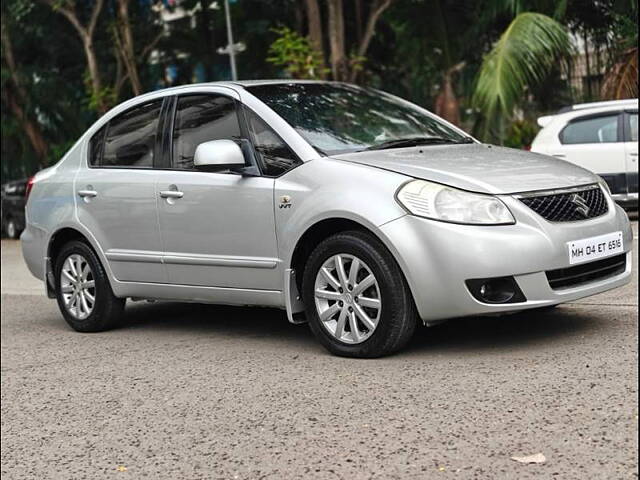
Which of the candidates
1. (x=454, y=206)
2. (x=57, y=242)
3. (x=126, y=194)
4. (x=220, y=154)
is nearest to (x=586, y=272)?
(x=454, y=206)

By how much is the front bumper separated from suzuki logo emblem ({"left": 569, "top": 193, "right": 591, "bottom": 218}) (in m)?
0.17

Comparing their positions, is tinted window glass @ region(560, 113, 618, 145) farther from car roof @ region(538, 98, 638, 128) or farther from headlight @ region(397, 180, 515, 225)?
headlight @ region(397, 180, 515, 225)

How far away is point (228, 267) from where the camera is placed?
274 inches

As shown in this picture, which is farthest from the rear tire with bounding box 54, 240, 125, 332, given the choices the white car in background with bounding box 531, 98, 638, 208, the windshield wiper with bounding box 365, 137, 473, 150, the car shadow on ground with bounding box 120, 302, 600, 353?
the white car in background with bounding box 531, 98, 638, 208

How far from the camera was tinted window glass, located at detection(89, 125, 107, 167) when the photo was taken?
8288 mm

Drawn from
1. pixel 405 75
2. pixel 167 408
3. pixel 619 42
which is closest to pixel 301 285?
pixel 167 408

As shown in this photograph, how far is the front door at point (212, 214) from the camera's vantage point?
6715mm

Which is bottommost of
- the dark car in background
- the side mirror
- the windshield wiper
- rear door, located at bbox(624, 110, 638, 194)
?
the dark car in background

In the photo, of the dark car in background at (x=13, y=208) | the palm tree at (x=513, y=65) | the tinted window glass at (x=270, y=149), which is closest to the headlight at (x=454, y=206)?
the tinted window glass at (x=270, y=149)

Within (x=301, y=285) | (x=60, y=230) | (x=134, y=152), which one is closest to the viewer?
(x=301, y=285)

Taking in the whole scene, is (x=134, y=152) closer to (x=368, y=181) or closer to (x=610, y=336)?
(x=368, y=181)

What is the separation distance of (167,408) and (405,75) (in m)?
21.1

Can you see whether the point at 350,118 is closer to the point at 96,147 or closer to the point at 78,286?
the point at 96,147

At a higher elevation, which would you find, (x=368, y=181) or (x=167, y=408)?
(x=368, y=181)
